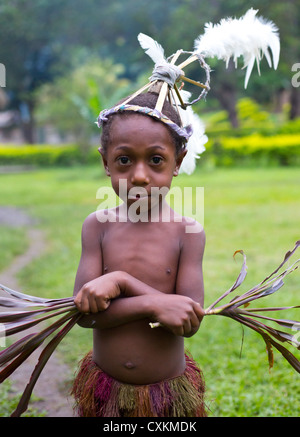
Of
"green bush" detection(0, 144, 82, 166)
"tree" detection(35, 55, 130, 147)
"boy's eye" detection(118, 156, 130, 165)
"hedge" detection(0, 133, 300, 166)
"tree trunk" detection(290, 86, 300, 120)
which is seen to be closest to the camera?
"boy's eye" detection(118, 156, 130, 165)

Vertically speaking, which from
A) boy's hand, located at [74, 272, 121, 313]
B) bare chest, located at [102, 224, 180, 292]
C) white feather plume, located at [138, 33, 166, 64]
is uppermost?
white feather plume, located at [138, 33, 166, 64]

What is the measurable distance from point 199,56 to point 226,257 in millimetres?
4055

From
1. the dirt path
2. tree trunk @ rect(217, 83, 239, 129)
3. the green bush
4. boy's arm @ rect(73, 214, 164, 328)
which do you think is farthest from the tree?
boy's arm @ rect(73, 214, 164, 328)

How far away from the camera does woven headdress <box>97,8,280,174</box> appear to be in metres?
1.77

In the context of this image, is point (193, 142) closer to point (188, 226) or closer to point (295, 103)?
point (188, 226)

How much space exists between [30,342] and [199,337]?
2.22 meters

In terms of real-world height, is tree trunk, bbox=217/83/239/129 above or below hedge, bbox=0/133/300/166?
above

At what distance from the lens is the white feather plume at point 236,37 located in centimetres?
188

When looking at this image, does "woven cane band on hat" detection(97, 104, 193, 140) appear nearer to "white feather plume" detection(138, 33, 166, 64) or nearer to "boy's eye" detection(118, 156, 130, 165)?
"boy's eye" detection(118, 156, 130, 165)

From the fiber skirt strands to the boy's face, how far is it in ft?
2.14

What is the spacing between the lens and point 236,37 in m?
1.90

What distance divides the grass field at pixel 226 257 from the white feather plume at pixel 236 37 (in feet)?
2.57

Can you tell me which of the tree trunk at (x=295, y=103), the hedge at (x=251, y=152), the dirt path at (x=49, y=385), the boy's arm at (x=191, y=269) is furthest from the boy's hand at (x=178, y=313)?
the tree trunk at (x=295, y=103)

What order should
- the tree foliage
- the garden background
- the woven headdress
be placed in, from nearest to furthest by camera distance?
the woven headdress < the garden background < the tree foliage
